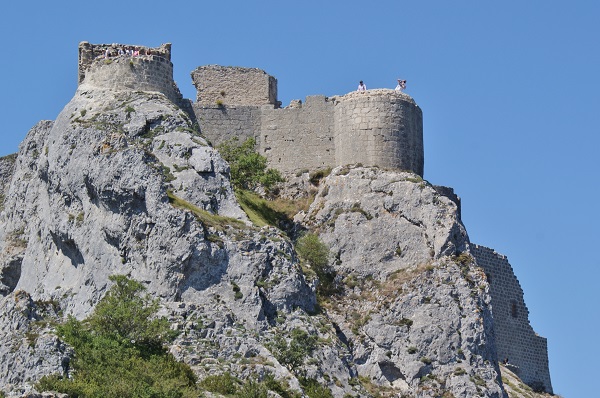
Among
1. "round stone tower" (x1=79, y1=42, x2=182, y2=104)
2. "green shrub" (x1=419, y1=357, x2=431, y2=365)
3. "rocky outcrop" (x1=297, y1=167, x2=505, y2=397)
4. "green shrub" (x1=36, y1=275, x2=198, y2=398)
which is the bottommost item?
"green shrub" (x1=36, y1=275, x2=198, y2=398)

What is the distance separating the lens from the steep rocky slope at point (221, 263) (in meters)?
74.2

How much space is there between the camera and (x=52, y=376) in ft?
225

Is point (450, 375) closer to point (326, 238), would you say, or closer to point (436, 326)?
point (436, 326)

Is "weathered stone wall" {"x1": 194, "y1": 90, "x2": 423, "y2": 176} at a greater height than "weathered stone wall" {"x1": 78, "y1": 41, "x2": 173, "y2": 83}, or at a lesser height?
lesser

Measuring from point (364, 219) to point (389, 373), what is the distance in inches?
317

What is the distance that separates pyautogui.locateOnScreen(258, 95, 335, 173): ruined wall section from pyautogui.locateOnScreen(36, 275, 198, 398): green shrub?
1615cm

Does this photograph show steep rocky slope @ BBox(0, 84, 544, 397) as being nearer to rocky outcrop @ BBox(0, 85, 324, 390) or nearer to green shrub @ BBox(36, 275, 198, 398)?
rocky outcrop @ BBox(0, 85, 324, 390)

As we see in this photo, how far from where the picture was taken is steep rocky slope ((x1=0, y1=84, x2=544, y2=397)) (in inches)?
2923

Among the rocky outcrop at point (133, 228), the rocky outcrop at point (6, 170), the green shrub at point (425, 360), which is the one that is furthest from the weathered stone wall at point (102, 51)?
the green shrub at point (425, 360)

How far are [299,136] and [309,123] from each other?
74cm

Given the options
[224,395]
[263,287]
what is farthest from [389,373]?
[224,395]

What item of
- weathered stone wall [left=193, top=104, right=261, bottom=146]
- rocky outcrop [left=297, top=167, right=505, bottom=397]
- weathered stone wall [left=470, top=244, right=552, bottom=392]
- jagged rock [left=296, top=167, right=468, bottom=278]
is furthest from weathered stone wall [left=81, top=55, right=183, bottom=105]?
weathered stone wall [left=470, top=244, right=552, bottom=392]

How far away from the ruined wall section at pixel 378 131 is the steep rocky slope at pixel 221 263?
1.24 metres

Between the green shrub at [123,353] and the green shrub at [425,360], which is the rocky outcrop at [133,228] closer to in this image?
the green shrub at [123,353]
